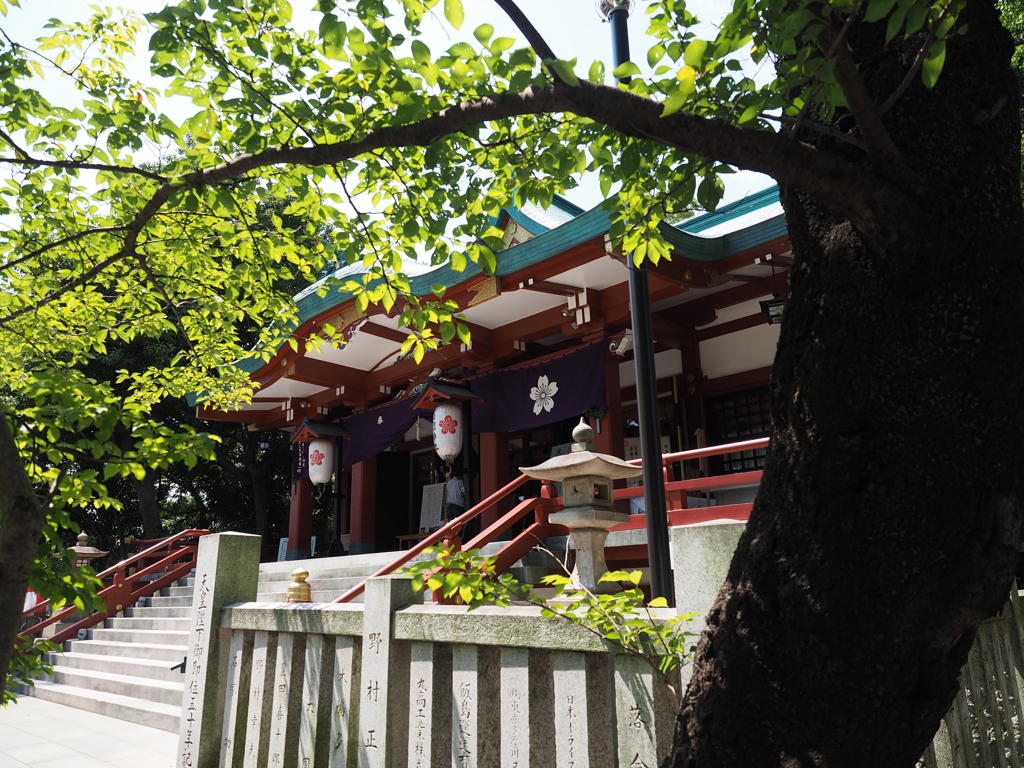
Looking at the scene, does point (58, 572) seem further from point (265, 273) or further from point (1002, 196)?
point (1002, 196)

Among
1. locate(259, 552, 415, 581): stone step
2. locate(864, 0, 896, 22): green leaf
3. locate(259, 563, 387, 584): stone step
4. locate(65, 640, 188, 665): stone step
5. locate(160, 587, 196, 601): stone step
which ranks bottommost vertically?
locate(65, 640, 188, 665): stone step

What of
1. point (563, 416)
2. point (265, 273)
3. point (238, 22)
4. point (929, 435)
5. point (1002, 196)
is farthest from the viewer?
point (563, 416)

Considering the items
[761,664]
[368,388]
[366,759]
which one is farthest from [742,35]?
[368,388]

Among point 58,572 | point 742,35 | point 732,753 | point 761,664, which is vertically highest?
point 742,35

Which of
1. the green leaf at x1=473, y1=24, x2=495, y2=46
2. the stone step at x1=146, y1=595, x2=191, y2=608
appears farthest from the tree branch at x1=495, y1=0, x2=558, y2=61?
the stone step at x1=146, y1=595, x2=191, y2=608

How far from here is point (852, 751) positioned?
66.3 inches

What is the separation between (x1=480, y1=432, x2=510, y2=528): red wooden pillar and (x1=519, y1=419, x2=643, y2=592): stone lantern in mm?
4372

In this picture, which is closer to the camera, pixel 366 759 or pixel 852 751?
pixel 852 751

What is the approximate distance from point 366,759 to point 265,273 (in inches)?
126

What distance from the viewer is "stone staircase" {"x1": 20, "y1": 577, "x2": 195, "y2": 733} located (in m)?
8.84

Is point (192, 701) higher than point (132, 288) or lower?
lower

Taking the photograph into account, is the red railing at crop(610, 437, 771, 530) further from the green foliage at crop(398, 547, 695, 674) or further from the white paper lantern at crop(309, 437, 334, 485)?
the white paper lantern at crop(309, 437, 334, 485)

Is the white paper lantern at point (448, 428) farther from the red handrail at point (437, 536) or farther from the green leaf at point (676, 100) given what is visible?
the green leaf at point (676, 100)

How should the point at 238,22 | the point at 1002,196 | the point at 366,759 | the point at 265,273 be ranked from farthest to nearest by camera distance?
the point at 265,273
the point at 366,759
the point at 238,22
the point at 1002,196
